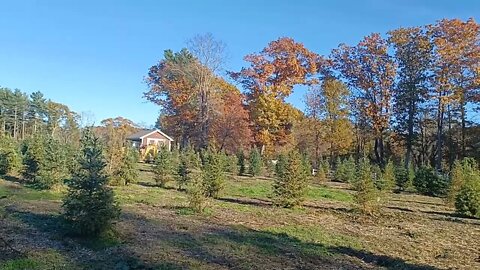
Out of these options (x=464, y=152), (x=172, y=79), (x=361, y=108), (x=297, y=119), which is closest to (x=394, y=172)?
(x=361, y=108)

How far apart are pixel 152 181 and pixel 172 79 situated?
88.2 feet

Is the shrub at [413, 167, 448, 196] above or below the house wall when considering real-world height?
below

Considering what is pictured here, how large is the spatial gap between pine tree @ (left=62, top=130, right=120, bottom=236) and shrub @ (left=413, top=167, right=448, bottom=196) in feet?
64.2

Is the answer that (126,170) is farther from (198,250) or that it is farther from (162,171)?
(198,250)

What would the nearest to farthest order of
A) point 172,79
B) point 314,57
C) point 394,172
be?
1. point 394,172
2. point 314,57
3. point 172,79

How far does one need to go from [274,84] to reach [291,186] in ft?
74.2

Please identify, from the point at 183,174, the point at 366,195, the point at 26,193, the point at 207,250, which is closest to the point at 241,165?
the point at 183,174

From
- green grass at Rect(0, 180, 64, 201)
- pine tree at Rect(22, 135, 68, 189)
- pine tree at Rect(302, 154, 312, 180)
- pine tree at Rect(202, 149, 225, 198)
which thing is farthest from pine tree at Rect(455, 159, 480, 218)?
pine tree at Rect(22, 135, 68, 189)

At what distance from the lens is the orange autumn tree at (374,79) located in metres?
33.0

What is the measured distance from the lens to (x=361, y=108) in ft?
112

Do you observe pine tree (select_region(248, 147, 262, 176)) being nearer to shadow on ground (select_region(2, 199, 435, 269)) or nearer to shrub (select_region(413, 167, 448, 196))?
shrub (select_region(413, 167, 448, 196))

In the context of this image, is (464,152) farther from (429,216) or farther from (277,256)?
(277,256)

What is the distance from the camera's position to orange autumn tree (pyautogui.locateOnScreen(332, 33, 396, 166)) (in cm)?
3303

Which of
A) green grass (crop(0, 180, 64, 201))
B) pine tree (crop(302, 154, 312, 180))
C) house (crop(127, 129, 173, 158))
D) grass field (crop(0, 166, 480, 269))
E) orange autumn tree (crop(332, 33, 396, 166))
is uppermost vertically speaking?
orange autumn tree (crop(332, 33, 396, 166))
